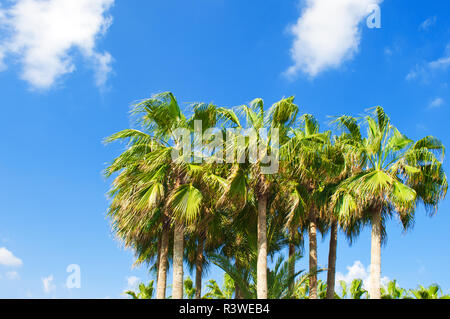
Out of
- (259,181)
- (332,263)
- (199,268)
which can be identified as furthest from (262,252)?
(199,268)

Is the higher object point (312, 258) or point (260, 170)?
point (260, 170)

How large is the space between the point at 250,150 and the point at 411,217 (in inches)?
291

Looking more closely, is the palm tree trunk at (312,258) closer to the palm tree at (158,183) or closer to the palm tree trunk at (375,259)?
the palm tree trunk at (375,259)

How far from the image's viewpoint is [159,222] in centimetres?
1546

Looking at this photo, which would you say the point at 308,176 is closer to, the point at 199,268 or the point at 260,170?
the point at 260,170

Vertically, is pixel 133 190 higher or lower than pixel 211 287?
higher

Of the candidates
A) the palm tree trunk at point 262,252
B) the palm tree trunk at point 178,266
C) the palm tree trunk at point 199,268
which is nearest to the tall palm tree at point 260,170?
the palm tree trunk at point 262,252

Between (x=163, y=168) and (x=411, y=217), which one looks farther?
(x=411, y=217)

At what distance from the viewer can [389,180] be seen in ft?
47.4

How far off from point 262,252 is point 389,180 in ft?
16.5

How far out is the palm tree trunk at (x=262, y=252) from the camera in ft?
44.8

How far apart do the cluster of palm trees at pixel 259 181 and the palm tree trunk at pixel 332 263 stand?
815 mm
